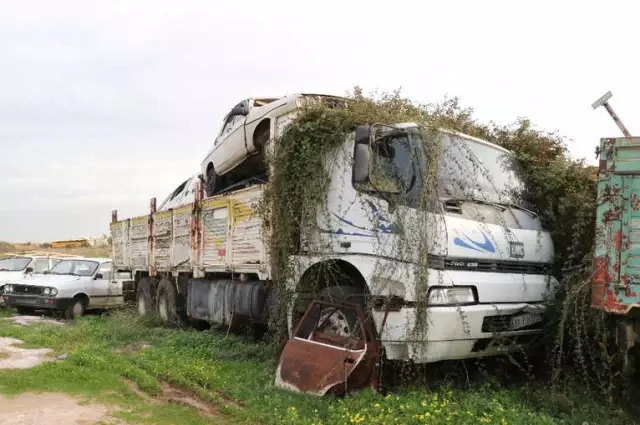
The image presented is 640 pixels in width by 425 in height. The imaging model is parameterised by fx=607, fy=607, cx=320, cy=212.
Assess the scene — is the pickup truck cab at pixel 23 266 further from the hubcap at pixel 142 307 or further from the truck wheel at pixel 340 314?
the truck wheel at pixel 340 314

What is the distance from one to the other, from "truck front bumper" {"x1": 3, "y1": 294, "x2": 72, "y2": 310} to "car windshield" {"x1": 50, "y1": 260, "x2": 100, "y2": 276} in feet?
3.26

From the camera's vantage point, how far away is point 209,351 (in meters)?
8.21

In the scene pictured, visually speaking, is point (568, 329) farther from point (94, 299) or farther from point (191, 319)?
point (94, 299)

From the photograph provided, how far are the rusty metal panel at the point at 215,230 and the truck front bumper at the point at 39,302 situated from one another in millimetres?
5795

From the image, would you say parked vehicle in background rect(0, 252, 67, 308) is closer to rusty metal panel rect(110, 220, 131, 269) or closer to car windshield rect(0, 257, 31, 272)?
car windshield rect(0, 257, 31, 272)

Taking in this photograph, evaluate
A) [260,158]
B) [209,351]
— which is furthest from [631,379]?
[260,158]

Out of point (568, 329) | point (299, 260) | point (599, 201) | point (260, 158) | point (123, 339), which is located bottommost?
point (123, 339)

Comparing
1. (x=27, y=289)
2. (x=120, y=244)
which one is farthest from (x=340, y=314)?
(x=27, y=289)

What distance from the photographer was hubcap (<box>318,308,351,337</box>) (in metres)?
5.94

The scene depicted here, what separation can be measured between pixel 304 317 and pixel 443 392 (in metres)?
1.60

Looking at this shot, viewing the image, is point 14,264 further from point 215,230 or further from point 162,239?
point 215,230

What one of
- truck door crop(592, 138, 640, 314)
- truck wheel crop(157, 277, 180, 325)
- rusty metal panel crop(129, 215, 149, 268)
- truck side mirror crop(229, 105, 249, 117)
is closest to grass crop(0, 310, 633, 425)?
truck door crop(592, 138, 640, 314)

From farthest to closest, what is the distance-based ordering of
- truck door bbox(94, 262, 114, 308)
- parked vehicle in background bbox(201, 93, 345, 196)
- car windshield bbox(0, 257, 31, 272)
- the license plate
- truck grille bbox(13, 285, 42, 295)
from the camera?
car windshield bbox(0, 257, 31, 272), truck door bbox(94, 262, 114, 308), truck grille bbox(13, 285, 42, 295), parked vehicle in background bbox(201, 93, 345, 196), the license plate

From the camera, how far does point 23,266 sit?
632 inches
